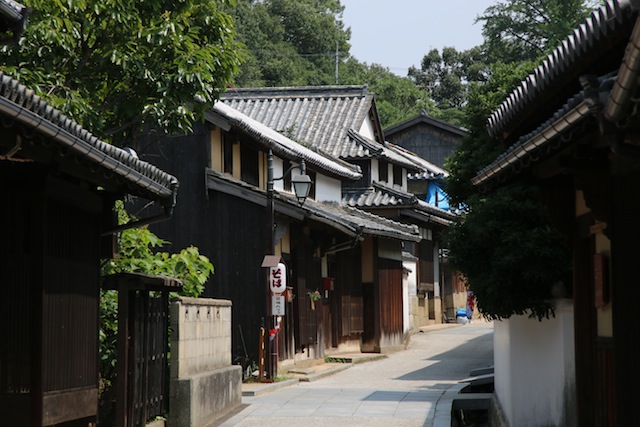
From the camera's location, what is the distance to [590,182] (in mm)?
9875

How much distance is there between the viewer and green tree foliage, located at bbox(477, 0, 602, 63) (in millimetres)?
59250

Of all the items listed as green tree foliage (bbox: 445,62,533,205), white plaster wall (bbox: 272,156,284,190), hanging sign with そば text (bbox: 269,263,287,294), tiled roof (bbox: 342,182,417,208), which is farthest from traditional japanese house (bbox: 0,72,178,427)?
tiled roof (bbox: 342,182,417,208)

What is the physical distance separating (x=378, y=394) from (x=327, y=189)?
52.2 ft

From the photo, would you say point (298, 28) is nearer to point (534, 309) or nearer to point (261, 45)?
point (261, 45)

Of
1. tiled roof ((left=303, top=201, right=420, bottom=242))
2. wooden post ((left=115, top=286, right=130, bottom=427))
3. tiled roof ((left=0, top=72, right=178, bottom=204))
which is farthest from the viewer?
tiled roof ((left=303, top=201, right=420, bottom=242))

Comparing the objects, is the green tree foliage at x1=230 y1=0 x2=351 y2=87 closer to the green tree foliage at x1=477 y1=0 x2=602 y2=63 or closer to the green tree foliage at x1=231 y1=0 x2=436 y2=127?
the green tree foliage at x1=231 y1=0 x2=436 y2=127

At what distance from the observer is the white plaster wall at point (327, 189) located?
123 ft

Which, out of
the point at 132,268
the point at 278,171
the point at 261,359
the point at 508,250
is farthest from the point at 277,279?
the point at 508,250

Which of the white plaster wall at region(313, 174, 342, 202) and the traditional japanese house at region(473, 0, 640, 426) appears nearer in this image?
the traditional japanese house at region(473, 0, 640, 426)

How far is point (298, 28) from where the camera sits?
3273 inches

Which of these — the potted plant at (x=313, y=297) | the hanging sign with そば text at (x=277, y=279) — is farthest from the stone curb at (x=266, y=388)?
the potted plant at (x=313, y=297)

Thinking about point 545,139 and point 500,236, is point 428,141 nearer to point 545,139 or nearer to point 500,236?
point 500,236

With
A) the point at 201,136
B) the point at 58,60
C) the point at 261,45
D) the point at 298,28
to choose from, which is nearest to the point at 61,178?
the point at 58,60

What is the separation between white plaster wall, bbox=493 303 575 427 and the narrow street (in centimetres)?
319
